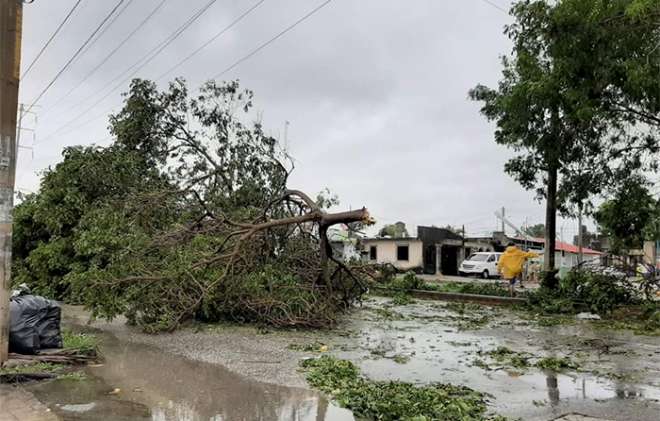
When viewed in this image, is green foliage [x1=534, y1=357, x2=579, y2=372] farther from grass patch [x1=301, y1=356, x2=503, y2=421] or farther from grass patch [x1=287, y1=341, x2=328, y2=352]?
grass patch [x1=287, y1=341, x2=328, y2=352]

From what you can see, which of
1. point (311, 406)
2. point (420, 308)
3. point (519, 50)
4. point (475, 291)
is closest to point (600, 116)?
point (519, 50)

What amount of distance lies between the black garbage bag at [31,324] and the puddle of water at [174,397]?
2.61 feet

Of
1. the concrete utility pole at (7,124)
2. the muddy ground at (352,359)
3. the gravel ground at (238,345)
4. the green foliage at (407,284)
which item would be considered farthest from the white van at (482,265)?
the concrete utility pole at (7,124)

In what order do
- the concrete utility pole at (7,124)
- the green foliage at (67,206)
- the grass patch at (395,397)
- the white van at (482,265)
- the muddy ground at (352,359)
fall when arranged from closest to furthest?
the grass patch at (395,397), the muddy ground at (352,359), the concrete utility pole at (7,124), the green foliage at (67,206), the white van at (482,265)

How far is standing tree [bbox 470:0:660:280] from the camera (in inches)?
408

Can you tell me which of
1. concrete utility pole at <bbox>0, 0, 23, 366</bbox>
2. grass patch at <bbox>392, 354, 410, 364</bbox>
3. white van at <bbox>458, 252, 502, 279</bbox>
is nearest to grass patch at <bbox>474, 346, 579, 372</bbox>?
grass patch at <bbox>392, 354, 410, 364</bbox>

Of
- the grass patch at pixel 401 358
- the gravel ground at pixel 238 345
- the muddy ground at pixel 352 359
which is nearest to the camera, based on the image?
the muddy ground at pixel 352 359

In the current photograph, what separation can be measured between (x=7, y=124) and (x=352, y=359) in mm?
5272

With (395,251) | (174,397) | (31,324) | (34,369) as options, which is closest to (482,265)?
(395,251)

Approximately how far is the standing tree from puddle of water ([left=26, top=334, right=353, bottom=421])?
7342mm

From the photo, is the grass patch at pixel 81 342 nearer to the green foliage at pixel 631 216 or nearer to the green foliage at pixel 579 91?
the green foliage at pixel 579 91

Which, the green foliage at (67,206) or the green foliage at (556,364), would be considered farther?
the green foliage at (67,206)

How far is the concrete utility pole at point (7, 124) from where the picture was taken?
6.21 metres

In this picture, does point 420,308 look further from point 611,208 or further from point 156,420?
point 156,420
